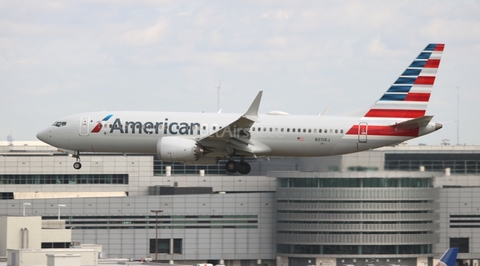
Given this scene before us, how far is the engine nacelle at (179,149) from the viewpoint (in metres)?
74.4

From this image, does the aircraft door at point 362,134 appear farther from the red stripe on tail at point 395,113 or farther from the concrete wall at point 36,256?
the concrete wall at point 36,256

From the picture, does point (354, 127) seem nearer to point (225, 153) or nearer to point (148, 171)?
point (225, 153)

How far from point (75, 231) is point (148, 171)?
2184 centimetres

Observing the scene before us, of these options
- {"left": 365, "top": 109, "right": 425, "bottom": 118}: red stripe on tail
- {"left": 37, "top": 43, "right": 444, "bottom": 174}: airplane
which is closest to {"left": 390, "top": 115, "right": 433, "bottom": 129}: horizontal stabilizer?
{"left": 37, "top": 43, "right": 444, "bottom": 174}: airplane

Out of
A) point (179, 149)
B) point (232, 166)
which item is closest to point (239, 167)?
point (232, 166)

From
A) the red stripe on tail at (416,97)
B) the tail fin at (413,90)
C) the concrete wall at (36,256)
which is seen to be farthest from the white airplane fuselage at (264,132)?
the concrete wall at (36,256)

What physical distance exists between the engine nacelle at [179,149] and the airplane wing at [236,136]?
0.58 metres

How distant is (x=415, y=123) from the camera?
73938 mm

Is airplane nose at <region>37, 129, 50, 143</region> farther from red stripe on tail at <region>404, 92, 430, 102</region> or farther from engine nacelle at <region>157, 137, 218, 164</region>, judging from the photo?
red stripe on tail at <region>404, 92, 430, 102</region>

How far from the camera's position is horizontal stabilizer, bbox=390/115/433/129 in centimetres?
7319

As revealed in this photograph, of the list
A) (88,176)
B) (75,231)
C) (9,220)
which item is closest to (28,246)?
(9,220)

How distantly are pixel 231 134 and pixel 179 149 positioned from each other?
377 centimetres

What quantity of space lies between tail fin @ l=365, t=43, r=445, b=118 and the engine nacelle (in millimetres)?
12795

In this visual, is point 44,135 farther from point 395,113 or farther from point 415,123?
point 415,123
